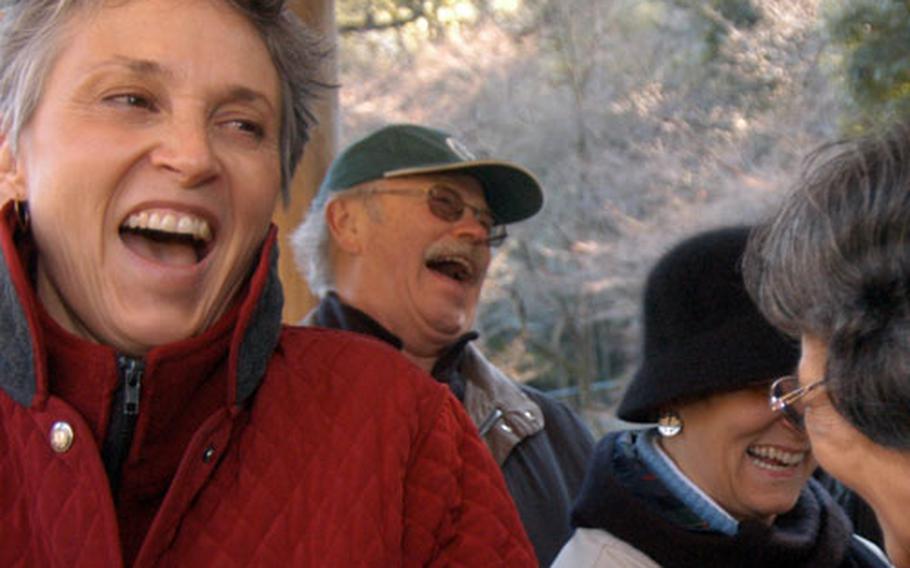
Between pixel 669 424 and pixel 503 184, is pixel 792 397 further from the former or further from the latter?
pixel 503 184

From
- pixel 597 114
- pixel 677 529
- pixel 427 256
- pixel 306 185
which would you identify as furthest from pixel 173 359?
pixel 597 114

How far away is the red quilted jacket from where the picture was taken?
4.20 feet

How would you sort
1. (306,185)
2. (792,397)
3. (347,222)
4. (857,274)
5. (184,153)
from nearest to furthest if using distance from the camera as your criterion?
(857,274) < (184,153) < (792,397) < (347,222) < (306,185)

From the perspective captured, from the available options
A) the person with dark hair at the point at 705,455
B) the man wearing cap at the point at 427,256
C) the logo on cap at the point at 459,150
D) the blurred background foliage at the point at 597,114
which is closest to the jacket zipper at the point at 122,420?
the person with dark hair at the point at 705,455

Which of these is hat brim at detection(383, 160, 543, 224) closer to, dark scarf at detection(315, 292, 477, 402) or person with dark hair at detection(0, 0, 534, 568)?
dark scarf at detection(315, 292, 477, 402)

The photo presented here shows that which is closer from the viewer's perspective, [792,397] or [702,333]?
[792,397]

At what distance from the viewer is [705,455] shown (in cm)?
211

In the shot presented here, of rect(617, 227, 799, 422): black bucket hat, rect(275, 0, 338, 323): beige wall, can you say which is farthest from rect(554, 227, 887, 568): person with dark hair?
rect(275, 0, 338, 323): beige wall

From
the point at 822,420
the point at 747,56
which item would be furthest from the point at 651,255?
the point at 822,420

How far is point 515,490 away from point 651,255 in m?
7.36

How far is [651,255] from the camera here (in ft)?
32.4

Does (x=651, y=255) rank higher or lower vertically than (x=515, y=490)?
lower

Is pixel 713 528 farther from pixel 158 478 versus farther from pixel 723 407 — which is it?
pixel 158 478

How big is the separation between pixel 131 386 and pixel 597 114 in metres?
10.5
